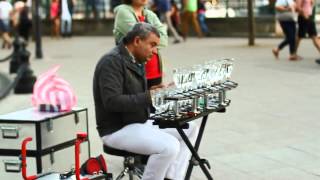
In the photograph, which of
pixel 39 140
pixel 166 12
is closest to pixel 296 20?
pixel 166 12

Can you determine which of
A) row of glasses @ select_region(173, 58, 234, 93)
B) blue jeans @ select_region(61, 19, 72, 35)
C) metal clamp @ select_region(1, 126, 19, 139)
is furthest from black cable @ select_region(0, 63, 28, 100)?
blue jeans @ select_region(61, 19, 72, 35)

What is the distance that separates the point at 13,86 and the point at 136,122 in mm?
6539

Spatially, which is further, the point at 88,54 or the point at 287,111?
the point at 88,54

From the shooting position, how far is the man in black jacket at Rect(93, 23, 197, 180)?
493 centimetres

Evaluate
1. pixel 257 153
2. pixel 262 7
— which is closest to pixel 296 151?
pixel 257 153

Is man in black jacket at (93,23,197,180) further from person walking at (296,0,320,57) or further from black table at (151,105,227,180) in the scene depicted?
person walking at (296,0,320,57)

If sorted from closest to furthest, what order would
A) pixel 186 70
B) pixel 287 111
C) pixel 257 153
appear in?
pixel 186 70, pixel 257 153, pixel 287 111

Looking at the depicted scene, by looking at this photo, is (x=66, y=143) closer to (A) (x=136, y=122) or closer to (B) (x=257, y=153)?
(A) (x=136, y=122)

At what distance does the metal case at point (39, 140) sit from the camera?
513 cm

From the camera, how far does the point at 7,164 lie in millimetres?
5262

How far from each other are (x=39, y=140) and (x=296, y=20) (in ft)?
32.2

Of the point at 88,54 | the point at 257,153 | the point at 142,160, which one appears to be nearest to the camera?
the point at 142,160

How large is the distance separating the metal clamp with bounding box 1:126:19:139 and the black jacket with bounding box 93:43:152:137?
610 millimetres

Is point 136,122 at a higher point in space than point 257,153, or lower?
higher
